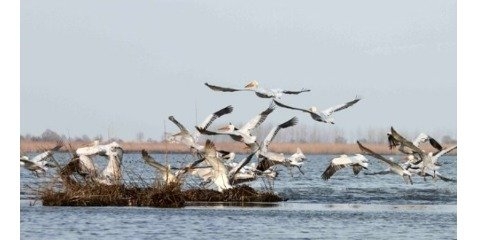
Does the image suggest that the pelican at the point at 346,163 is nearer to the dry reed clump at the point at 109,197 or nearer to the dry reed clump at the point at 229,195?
the dry reed clump at the point at 229,195

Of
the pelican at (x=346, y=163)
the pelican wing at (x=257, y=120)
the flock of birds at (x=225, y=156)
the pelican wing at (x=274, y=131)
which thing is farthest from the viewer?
the pelican at (x=346, y=163)

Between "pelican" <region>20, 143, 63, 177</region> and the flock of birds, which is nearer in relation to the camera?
the flock of birds

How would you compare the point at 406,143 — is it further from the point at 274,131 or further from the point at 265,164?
the point at 265,164

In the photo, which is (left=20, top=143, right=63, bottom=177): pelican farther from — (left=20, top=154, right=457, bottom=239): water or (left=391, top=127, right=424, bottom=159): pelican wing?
(left=391, top=127, right=424, bottom=159): pelican wing

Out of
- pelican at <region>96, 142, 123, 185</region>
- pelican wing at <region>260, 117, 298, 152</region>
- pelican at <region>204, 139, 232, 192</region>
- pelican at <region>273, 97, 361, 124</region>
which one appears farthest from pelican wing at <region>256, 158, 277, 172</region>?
pelican at <region>96, 142, 123, 185</region>

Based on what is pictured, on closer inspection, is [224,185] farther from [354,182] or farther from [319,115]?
[354,182]

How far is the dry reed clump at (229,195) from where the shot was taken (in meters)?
21.7

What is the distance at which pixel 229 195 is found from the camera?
71.4 feet

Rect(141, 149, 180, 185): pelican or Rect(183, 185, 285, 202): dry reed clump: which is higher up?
Rect(141, 149, 180, 185): pelican

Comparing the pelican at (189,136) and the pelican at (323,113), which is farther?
the pelican at (189,136)

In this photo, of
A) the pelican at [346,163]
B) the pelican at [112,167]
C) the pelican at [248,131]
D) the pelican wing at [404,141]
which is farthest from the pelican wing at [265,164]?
the pelican at [112,167]

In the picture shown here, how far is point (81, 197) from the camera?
20484 millimetres

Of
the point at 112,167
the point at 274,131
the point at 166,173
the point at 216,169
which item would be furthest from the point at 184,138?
the point at 166,173

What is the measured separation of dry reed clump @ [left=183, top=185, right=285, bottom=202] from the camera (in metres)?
21.7
